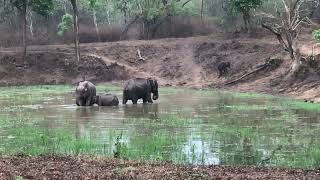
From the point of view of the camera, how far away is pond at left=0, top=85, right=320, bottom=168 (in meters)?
13.5

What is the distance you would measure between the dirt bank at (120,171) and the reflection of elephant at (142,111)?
36.3ft

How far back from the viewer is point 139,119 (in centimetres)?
2181

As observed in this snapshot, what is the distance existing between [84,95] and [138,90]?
9.55 ft

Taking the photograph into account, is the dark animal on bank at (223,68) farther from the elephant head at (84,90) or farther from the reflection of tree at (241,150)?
the reflection of tree at (241,150)

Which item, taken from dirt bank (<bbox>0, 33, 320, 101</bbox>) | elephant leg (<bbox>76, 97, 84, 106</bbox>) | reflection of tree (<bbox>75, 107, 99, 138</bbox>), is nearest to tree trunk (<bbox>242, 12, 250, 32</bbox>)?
dirt bank (<bbox>0, 33, 320, 101</bbox>)

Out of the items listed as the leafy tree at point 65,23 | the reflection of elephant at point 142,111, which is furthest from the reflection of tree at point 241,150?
the leafy tree at point 65,23

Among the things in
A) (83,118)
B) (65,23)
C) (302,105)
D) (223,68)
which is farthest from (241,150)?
(65,23)

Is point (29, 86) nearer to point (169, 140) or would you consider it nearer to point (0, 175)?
point (169, 140)

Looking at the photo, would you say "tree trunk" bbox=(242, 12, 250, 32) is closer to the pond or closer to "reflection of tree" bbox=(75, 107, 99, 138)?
the pond

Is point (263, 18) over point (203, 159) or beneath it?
over

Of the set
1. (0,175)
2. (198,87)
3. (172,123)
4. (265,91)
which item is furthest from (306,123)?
(198,87)

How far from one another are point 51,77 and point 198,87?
42.1ft

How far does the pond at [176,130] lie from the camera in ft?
44.2

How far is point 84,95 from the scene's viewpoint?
92.9ft
